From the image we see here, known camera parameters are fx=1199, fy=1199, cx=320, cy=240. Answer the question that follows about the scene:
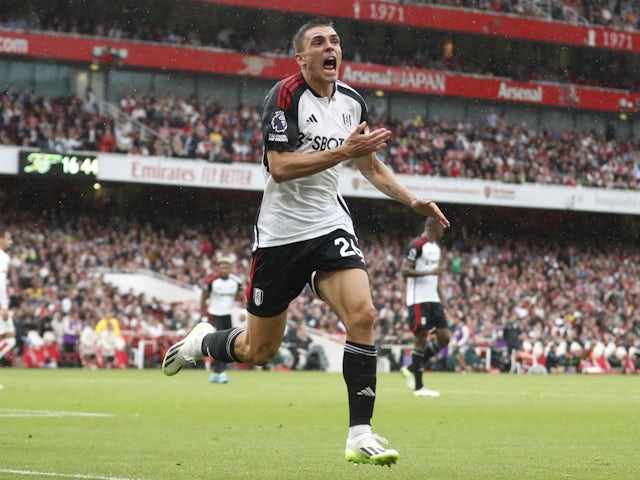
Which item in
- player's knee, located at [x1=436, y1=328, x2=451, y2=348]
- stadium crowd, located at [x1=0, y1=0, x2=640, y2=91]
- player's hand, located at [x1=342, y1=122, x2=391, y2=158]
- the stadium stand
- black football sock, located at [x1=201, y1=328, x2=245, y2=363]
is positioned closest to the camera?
player's hand, located at [x1=342, y1=122, x2=391, y2=158]

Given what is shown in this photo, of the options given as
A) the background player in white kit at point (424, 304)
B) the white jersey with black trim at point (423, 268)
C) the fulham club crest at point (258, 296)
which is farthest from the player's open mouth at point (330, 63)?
the white jersey with black trim at point (423, 268)

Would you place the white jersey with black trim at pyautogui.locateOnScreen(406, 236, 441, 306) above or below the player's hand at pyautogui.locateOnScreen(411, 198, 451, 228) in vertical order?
below

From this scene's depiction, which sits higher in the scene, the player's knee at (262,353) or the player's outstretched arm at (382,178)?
the player's outstretched arm at (382,178)

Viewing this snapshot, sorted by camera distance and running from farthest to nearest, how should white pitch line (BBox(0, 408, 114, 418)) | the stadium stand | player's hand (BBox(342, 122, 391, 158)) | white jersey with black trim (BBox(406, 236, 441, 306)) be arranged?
the stadium stand < white jersey with black trim (BBox(406, 236, 441, 306)) < white pitch line (BBox(0, 408, 114, 418)) < player's hand (BBox(342, 122, 391, 158))

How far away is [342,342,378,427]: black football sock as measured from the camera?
687cm

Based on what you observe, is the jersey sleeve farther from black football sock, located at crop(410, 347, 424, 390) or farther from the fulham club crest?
black football sock, located at crop(410, 347, 424, 390)

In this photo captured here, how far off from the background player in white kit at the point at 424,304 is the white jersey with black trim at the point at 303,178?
9458 millimetres

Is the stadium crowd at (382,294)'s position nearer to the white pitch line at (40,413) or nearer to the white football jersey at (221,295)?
the white football jersey at (221,295)

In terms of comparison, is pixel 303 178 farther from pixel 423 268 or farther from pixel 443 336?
pixel 423 268

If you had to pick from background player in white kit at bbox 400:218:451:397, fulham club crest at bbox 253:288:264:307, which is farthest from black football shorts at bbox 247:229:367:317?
background player in white kit at bbox 400:218:451:397

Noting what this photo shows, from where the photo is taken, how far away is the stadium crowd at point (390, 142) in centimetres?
3853

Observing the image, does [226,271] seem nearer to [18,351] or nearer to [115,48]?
[18,351]

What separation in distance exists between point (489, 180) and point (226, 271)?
24623 millimetres

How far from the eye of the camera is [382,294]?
37719 mm
